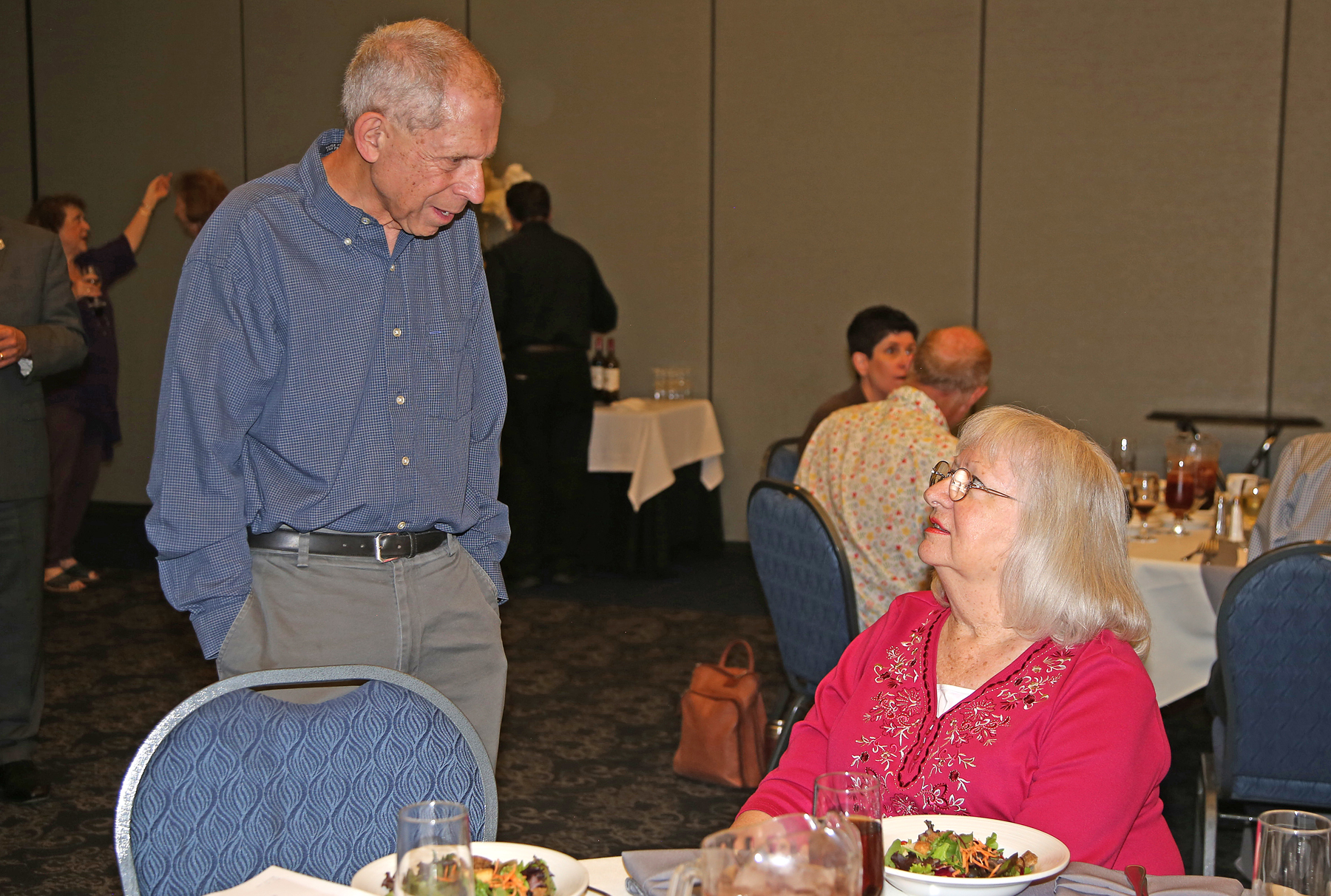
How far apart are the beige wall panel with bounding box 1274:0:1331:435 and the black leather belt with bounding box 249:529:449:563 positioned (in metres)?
5.26

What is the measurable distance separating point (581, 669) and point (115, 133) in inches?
229

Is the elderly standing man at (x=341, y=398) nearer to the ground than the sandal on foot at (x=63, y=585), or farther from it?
farther from it

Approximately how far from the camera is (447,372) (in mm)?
1992

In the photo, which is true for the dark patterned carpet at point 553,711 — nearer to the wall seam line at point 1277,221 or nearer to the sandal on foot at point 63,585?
the sandal on foot at point 63,585

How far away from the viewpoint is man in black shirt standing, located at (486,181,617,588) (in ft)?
19.3

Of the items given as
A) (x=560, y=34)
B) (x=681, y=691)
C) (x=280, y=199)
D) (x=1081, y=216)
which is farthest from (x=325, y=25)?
(x=280, y=199)

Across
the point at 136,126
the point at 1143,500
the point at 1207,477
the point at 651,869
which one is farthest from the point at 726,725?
the point at 136,126

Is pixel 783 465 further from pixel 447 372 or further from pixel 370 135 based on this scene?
pixel 370 135

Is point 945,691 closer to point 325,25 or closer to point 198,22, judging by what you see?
point 325,25

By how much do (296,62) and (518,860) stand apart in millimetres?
7625

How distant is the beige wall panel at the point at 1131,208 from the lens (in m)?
5.87

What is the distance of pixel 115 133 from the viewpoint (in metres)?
8.21

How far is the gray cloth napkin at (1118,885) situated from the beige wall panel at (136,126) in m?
7.88

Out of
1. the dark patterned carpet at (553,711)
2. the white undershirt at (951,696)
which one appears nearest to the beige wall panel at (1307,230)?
the dark patterned carpet at (553,711)
